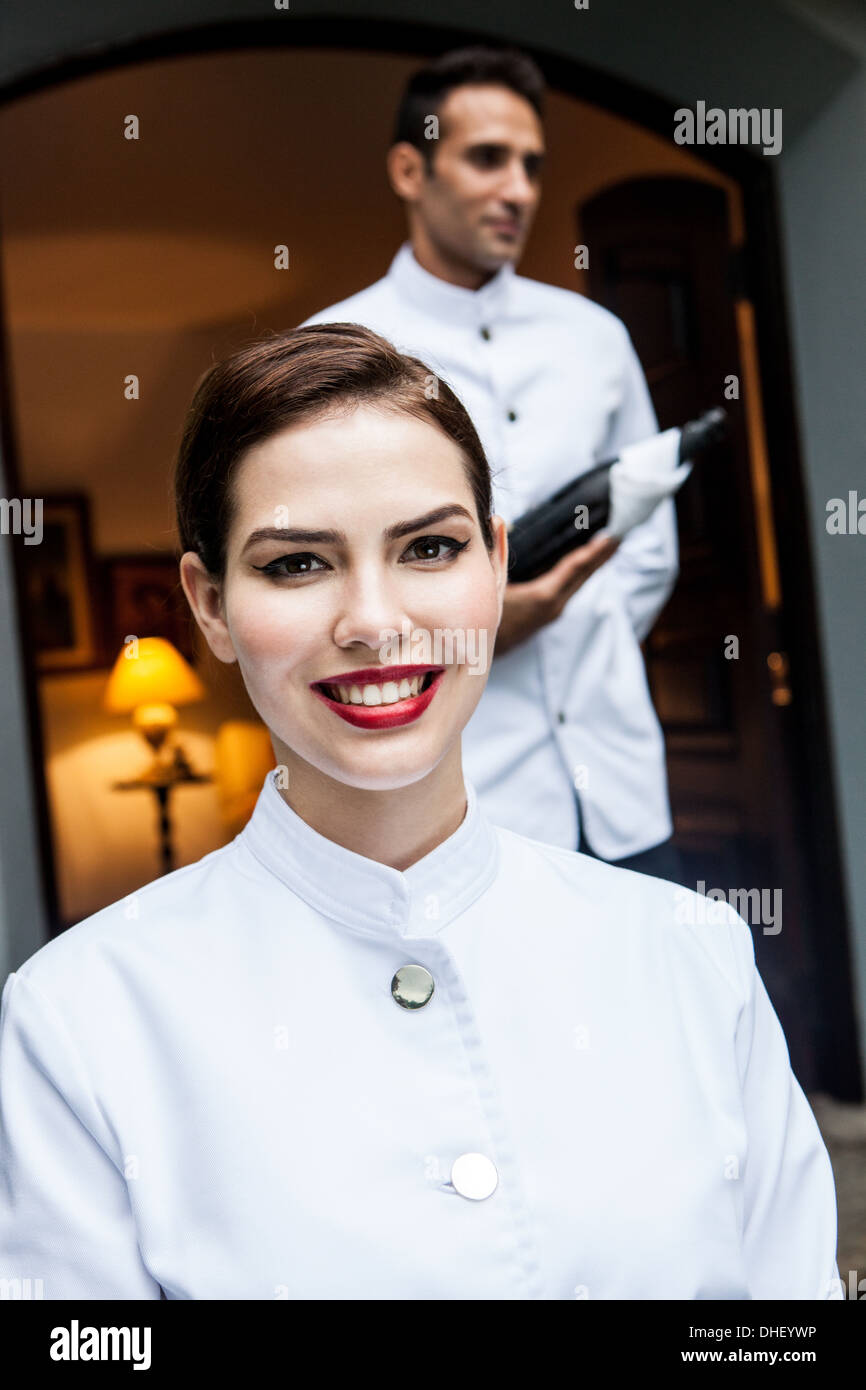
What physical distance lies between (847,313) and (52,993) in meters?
2.32

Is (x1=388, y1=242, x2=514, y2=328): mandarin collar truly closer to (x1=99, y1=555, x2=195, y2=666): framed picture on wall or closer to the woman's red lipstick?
the woman's red lipstick

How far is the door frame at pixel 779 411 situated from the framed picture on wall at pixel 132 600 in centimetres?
79

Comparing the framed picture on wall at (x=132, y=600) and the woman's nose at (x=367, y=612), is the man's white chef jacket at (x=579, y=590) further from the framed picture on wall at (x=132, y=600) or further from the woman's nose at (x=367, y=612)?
the framed picture on wall at (x=132, y=600)

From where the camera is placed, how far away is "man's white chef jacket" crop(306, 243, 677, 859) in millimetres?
1922

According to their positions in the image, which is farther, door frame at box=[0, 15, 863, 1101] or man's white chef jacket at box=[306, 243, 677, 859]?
door frame at box=[0, 15, 863, 1101]

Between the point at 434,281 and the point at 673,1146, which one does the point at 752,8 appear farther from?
the point at 673,1146

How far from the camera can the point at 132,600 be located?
3436mm

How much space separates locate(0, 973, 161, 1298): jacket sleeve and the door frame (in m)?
1.79

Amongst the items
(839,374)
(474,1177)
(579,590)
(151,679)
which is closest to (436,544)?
(474,1177)

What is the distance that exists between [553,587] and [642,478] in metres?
0.18

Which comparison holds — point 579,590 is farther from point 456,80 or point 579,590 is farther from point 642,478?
point 456,80

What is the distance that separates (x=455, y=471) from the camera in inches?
39.3

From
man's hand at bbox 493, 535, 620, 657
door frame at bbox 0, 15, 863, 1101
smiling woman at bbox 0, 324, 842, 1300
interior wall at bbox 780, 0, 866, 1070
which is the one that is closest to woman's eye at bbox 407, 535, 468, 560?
smiling woman at bbox 0, 324, 842, 1300
